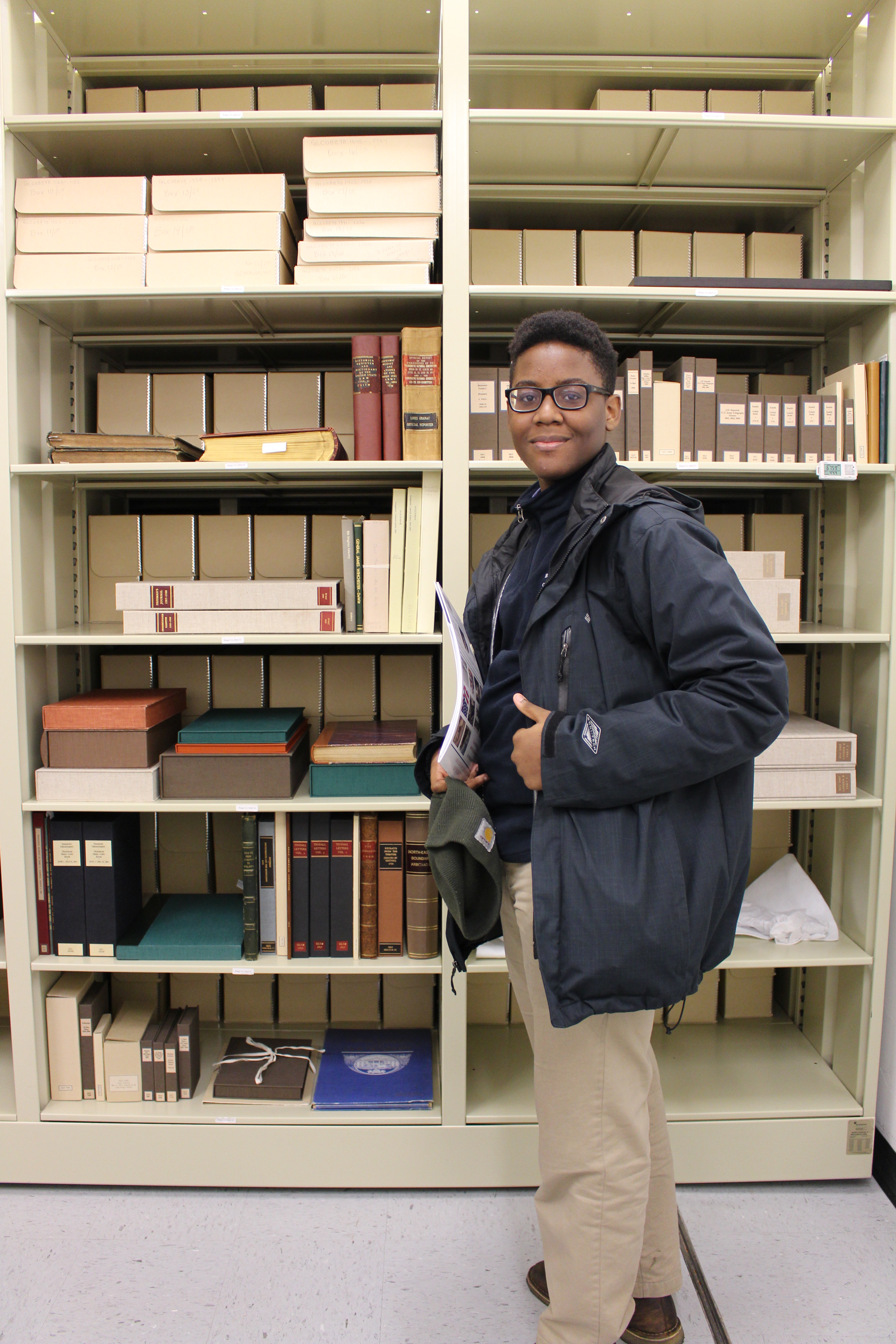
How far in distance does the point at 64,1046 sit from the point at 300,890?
70 cm

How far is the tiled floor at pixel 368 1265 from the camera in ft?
5.10

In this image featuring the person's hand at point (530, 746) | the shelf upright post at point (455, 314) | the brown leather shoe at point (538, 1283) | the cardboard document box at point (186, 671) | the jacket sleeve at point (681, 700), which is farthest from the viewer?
the cardboard document box at point (186, 671)

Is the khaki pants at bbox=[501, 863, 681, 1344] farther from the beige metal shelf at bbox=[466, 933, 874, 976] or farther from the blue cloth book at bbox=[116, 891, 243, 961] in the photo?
the blue cloth book at bbox=[116, 891, 243, 961]

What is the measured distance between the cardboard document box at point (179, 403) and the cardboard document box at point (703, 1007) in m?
2.09

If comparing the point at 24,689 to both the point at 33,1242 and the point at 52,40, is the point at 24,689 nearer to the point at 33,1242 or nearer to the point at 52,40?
the point at 33,1242

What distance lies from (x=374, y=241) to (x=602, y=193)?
65 centimetres

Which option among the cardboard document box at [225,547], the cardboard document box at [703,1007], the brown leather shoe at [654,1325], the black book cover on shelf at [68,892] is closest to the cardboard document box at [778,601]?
the cardboard document box at [703,1007]

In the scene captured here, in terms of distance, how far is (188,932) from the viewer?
201cm

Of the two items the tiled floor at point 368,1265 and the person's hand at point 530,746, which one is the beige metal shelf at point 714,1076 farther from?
the person's hand at point 530,746

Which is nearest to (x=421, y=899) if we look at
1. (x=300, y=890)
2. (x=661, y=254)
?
(x=300, y=890)

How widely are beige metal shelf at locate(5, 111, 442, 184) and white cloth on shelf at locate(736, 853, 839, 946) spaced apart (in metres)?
2.04

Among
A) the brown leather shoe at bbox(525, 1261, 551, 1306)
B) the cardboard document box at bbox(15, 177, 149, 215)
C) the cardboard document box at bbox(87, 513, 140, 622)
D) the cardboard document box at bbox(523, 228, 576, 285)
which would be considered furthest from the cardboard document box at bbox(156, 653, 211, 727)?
the brown leather shoe at bbox(525, 1261, 551, 1306)

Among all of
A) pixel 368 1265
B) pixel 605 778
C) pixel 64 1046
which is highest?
pixel 605 778

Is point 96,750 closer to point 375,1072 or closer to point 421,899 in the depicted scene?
point 421,899
